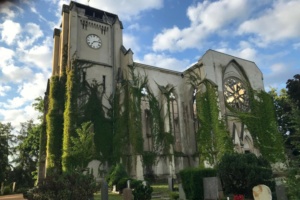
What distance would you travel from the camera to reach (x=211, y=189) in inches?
526

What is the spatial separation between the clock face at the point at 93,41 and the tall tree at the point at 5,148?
2232 cm

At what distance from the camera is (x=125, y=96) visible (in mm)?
28359

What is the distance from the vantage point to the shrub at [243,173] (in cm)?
1464

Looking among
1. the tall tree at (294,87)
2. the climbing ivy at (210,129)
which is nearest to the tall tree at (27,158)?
the climbing ivy at (210,129)

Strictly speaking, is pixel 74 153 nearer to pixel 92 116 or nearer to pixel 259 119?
pixel 92 116

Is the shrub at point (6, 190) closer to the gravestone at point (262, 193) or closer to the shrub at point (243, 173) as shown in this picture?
the shrub at point (243, 173)

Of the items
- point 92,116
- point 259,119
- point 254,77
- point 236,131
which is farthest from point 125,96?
point 254,77

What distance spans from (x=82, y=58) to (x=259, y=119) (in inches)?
888

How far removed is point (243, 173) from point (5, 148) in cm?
3757

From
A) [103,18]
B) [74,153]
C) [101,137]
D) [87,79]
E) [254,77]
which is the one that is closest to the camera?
[74,153]

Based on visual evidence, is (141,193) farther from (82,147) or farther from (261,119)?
(261,119)

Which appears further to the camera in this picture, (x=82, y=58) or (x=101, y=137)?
(x=82, y=58)

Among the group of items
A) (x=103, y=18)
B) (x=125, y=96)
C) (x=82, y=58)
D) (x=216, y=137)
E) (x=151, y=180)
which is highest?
(x=103, y=18)

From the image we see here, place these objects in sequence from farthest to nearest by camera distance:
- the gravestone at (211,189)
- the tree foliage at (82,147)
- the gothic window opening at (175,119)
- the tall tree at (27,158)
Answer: the tall tree at (27,158), the gothic window opening at (175,119), the tree foliage at (82,147), the gravestone at (211,189)
